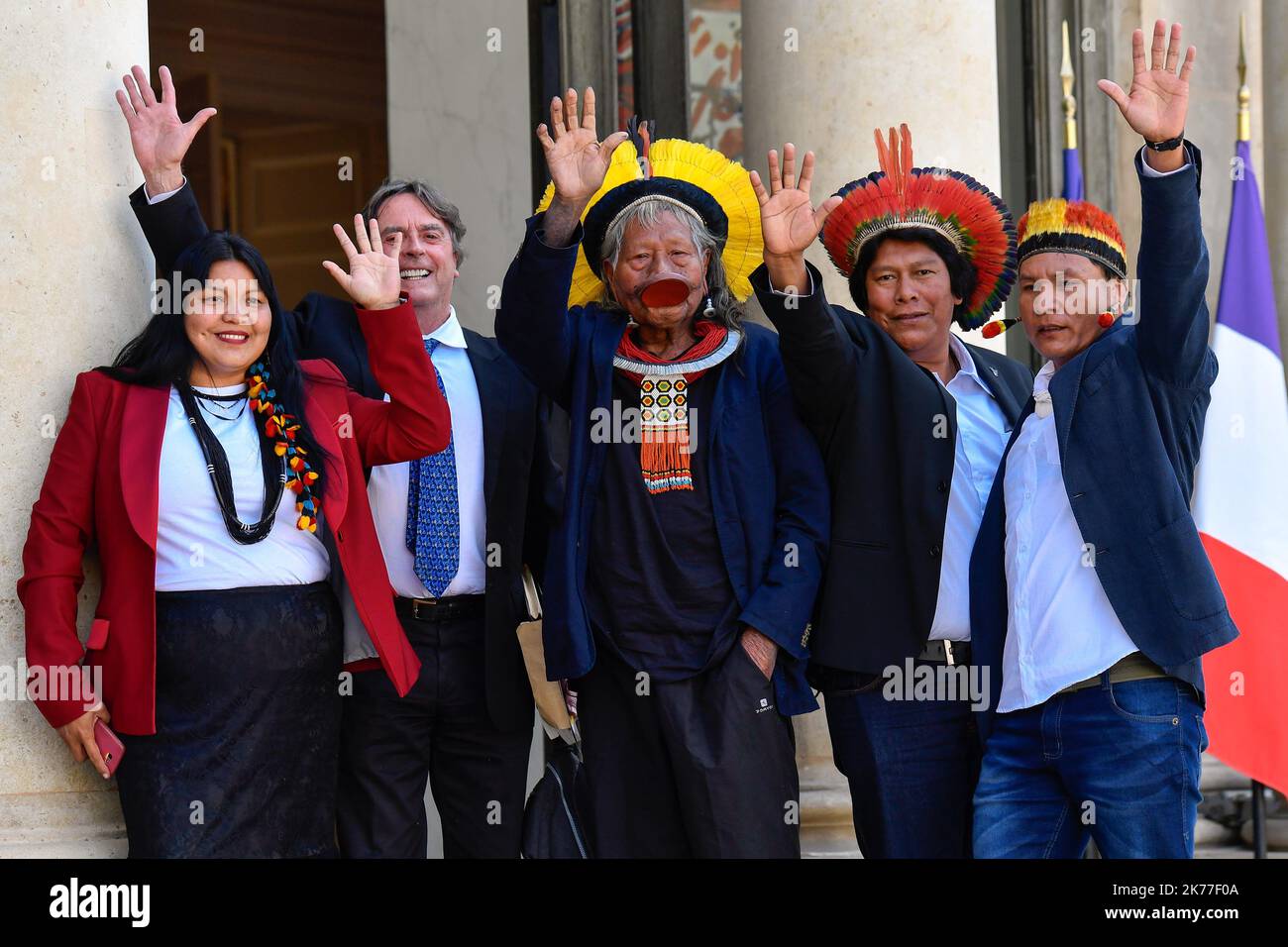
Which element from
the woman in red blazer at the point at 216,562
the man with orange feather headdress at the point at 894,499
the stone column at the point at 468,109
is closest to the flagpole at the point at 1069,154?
the stone column at the point at 468,109

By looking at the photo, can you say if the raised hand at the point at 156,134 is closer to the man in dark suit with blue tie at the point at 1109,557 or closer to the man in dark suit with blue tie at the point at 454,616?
the man in dark suit with blue tie at the point at 454,616

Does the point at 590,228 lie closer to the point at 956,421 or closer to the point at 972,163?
the point at 956,421

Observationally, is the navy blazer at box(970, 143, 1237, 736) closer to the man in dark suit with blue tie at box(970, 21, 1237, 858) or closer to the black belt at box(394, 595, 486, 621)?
the man in dark suit with blue tie at box(970, 21, 1237, 858)

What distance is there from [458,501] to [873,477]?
3.55 feet

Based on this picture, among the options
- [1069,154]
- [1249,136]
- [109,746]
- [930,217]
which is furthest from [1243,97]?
[109,746]

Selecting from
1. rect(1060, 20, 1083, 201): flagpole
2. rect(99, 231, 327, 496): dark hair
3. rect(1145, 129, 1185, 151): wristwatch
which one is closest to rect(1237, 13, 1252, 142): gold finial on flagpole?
rect(1060, 20, 1083, 201): flagpole

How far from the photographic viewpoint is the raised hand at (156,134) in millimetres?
4016

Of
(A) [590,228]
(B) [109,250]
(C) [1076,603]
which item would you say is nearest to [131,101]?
(B) [109,250]

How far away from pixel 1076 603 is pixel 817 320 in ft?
2.91

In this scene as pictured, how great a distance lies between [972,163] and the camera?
18.4 ft

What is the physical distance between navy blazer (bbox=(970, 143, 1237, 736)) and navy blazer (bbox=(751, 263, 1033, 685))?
12.4 inches

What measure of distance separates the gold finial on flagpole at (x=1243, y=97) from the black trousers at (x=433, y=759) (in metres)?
3.93

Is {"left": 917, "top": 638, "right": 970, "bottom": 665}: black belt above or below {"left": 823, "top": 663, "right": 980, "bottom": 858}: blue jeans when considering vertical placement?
above

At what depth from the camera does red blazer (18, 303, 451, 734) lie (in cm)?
374
